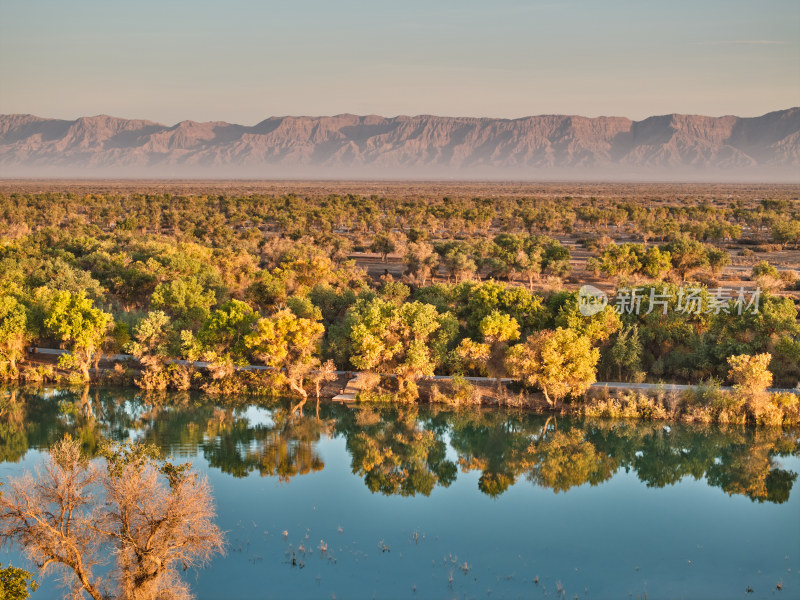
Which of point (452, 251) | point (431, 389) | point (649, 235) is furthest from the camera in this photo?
point (649, 235)

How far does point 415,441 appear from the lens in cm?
3244

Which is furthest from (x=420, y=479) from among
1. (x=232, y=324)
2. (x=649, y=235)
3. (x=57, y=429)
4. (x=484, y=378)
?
(x=649, y=235)

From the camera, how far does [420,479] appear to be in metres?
28.8

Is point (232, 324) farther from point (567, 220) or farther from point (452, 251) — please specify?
point (567, 220)

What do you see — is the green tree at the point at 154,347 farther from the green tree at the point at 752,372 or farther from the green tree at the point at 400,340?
the green tree at the point at 752,372

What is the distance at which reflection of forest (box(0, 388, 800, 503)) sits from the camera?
1147 inches

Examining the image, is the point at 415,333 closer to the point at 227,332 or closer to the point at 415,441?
the point at 415,441

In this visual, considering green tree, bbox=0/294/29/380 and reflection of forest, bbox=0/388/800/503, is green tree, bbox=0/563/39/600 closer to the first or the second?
reflection of forest, bbox=0/388/800/503

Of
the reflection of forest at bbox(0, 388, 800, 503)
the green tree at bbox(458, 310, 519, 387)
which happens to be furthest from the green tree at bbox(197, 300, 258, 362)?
the green tree at bbox(458, 310, 519, 387)

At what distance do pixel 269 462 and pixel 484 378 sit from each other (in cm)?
1121

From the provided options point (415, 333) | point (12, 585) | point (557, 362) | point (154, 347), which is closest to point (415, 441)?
point (415, 333)

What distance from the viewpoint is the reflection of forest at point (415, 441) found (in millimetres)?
29125

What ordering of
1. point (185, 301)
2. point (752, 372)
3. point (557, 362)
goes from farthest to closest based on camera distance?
point (185, 301) < point (557, 362) < point (752, 372)

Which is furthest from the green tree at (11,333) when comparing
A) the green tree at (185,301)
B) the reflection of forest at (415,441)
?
the green tree at (185,301)
